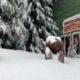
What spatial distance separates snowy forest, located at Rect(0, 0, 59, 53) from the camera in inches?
647

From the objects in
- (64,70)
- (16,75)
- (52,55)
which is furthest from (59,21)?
(16,75)

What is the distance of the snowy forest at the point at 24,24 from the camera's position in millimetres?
16422

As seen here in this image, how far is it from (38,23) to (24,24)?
A: 2.95ft

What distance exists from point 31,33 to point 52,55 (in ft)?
15.5

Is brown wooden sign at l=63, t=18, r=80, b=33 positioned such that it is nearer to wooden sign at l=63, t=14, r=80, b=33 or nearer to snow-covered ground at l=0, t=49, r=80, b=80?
wooden sign at l=63, t=14, r=80, b=33

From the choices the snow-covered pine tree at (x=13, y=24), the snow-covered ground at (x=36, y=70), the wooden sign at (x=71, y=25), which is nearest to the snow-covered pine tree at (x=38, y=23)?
the snow-covered pine tree at (x=13, y=24)

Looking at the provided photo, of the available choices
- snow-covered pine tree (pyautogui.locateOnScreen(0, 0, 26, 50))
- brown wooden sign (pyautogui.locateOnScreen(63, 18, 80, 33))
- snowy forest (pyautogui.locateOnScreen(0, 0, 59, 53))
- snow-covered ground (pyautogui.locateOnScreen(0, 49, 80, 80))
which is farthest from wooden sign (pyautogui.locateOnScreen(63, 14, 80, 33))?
snow-covered ground (pyautogui.locateOnScreen(0, 49, 80, 80))

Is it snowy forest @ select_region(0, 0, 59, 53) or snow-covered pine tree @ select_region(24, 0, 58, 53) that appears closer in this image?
snowy forest @ select_region(0, 0, 59, 53)

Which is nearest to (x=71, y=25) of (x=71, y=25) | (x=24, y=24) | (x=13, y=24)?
(x=71, y=25)

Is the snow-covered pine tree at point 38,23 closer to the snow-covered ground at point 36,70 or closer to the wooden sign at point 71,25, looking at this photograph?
the wooden sign at point 71,25

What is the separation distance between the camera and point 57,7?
1805 cm

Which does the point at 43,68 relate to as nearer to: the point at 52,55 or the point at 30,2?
the point at 52,55

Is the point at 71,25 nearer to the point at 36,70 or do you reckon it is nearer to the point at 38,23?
the point at 38,23

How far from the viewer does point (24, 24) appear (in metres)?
16.9
